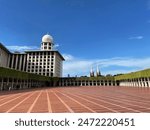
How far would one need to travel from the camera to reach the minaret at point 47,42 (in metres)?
90.4

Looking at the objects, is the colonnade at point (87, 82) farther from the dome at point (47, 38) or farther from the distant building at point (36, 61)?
the dome at point (47, 38)

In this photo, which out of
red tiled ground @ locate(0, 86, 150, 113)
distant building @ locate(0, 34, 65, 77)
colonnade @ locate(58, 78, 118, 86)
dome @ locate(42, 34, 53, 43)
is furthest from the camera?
dome @ locate(42, 34, 53, 43)

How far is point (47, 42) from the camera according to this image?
90.8m

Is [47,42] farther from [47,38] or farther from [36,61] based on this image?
[36,61]

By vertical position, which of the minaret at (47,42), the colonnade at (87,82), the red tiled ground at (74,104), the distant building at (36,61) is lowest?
the red tiled ground at (74,104)

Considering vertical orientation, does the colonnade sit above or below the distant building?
below

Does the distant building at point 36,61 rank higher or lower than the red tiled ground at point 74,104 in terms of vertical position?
higher

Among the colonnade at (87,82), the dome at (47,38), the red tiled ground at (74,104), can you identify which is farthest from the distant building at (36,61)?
the red tiled ground at (74,104)

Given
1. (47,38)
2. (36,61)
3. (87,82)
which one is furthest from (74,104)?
(47,38)

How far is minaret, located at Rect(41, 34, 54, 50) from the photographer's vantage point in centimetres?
9044

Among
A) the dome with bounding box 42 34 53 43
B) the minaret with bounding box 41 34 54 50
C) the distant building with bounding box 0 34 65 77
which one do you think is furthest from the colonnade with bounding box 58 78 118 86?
the dome with bounding box 42 34 53 43

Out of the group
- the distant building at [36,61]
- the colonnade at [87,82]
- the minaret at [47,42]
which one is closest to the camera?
the colonnade at [87,82]

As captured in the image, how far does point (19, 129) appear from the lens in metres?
5.39

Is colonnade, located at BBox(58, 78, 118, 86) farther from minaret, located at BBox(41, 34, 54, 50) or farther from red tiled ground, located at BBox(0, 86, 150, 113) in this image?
red tiled ground, located at BBox(0, 86, 150, 113)
